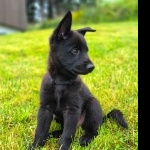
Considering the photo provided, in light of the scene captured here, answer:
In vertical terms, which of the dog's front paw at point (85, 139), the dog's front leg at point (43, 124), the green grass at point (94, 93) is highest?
the dog's front leg at point (43, 124)

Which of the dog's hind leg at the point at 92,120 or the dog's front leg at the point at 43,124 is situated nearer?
the dog's front leg at the point at 43,124

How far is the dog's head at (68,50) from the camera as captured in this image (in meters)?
3.60

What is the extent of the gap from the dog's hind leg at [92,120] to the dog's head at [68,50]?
0.47 m

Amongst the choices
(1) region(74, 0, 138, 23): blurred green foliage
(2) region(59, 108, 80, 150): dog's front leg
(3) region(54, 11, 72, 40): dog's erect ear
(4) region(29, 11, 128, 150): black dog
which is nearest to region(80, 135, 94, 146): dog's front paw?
(4) region(29, 11, 128, 150): black dog

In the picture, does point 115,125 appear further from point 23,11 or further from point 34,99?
point 23,11

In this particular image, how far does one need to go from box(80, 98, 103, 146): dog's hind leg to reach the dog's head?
0.47 meters

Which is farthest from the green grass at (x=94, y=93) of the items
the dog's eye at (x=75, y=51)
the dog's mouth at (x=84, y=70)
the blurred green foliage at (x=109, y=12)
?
the blurred green foliage at (x=109, y=12)

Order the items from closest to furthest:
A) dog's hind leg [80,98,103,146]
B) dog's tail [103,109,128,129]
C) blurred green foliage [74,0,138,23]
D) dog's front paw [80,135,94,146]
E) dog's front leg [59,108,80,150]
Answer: dog's front leg [59,108,80,150], dog's front paw [80,135,94,146], dog's hind leg [80,98,103,146], dog's tail [103,109,128,129], blurred green foliage [74,0,138,23]

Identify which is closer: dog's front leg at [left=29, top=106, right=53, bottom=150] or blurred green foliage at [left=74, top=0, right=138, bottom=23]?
dog's front leg at [left=29, top=106, right=53, bottom=150]

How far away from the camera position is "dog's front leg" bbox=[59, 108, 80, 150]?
3.54m

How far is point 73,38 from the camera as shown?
372 centimetres

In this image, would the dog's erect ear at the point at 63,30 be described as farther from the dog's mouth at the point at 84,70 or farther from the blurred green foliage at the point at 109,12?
the blurred green foliage at the point at 109,12

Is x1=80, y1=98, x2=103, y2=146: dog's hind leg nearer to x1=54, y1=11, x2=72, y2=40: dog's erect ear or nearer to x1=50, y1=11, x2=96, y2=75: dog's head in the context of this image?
x1=50, y1=11, x2=96, y2=75: dog's head

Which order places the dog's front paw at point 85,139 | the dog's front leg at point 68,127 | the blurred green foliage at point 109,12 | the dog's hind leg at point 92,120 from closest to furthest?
the dog's front leg at point 68,127
the dog's front paw at point 85,139
the dog's hind leg at point 92,120
the blurred green foliage at point 109,12
